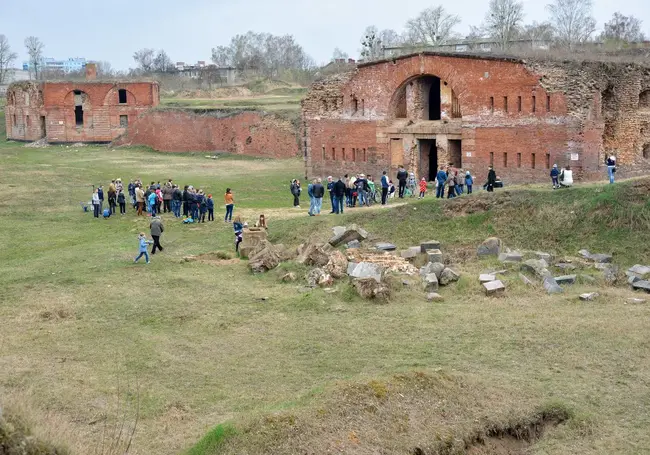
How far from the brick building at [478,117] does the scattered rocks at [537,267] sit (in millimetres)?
10701

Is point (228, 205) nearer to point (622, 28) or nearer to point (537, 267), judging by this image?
point (537, 267)

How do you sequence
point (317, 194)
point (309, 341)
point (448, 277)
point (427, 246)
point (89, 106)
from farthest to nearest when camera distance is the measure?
1. point (89, 106)
2. point (317, 194)
3. point (427, 246)
4. point (448, 277)
5. point (309, 341)

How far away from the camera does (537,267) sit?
15055mm

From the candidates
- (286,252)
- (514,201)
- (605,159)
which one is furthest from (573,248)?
(605,159)

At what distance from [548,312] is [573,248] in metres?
3.78

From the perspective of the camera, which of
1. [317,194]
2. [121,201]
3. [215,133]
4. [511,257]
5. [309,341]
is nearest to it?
[309,341]

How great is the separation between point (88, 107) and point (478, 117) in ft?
110

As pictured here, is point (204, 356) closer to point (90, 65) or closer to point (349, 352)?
point (349, 352)

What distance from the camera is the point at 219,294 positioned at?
15281 millimetres

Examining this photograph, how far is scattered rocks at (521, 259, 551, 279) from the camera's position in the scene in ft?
48.7

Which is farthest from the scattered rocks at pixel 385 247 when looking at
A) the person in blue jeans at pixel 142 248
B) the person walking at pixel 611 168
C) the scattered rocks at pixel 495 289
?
the person walking at pixel 611 168

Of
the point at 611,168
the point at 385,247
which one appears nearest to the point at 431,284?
the point at 385,247

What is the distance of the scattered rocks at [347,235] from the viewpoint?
1770cm

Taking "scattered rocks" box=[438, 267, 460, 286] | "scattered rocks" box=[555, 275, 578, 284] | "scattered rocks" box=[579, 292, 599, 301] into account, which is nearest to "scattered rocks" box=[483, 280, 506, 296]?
"scattered rocks" box=[438, 267, 460, 286]
